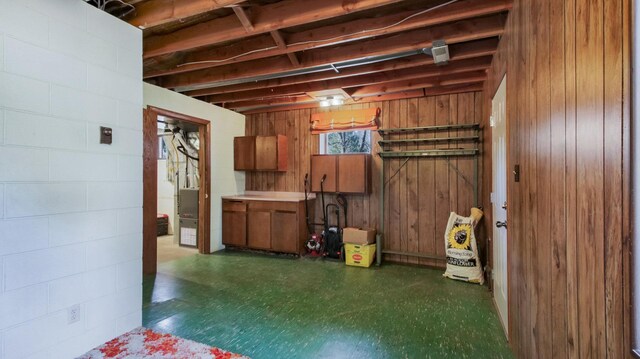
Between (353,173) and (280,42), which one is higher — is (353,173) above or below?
below

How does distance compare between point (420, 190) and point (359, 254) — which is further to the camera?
point (420, 190)

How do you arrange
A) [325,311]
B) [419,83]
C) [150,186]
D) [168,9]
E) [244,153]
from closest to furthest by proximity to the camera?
1. [168,9]
2. [325,311]
3. [150,186]
4. [419,83]
5. [244,153]

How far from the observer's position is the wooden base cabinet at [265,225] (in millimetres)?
4695

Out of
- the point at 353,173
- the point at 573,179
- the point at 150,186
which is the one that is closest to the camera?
the point at 573,179

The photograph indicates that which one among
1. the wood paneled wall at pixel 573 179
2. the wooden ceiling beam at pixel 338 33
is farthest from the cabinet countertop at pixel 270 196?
the wood paneled wall at pixel 573 179

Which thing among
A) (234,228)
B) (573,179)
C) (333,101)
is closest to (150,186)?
(234,228)

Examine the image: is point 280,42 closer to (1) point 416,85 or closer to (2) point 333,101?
(2) point 333,101

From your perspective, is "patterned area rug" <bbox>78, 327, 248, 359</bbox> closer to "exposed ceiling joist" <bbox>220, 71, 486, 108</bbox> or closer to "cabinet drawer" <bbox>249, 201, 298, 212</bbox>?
"cabinet drawer" <bbox>249, 201, 298, 212</bbox>

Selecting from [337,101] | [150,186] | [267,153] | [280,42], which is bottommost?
[150,186]

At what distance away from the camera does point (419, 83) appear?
395 centimetres

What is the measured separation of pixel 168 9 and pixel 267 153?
2.94 m

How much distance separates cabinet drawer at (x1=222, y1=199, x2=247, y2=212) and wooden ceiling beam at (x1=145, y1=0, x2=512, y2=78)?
7.60 ft

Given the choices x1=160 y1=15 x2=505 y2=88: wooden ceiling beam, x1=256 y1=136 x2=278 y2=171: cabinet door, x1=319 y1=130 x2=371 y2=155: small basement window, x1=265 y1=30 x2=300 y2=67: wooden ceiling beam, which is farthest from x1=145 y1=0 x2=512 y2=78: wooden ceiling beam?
x1=319 y1=130 x2=371 y2=155: small basement window

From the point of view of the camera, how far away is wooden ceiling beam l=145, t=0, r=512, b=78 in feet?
7.36
